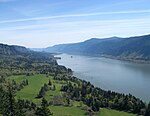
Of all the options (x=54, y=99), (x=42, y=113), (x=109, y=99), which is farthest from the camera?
(x=54, y=99)

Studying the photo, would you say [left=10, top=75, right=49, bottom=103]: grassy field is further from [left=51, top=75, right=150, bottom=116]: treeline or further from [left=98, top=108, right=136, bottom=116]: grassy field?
[left=98, top=108, right=136, bottom=116]: grassy field

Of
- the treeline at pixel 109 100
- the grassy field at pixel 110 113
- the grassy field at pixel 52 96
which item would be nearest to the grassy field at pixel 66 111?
the grassy field at pixel 52 96

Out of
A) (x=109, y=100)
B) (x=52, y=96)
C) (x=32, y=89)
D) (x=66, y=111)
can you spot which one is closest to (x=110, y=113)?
(x=109, y=100)

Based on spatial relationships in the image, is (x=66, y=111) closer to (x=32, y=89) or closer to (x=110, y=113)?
(x=110, y=113)

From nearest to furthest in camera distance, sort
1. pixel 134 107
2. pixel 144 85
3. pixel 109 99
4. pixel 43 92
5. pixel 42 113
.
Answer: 1. pixel 42 113
2. pixel 134 107
3. pixel 109 99
4. pixel 43 92
5. pixel 144 85

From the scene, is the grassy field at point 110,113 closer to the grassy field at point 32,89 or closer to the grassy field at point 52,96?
the grassy field at point 52,96

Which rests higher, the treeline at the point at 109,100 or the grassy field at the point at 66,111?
the treeline at the point at 109,100

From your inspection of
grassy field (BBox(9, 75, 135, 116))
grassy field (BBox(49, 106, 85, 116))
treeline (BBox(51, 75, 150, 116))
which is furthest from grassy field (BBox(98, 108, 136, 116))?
grassy field (BBox(49, 106, 85, 116))

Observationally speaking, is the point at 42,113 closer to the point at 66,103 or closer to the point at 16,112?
the point at 16,112

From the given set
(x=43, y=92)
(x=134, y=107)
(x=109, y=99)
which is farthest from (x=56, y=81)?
(x=134, y=107)

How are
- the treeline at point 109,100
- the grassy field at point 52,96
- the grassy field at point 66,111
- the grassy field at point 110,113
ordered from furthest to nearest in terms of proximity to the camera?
the treeline at point 109,100 → the grassy field at point 52,96 → the grassy field at point 66,111 → the grassy field at point 110,113

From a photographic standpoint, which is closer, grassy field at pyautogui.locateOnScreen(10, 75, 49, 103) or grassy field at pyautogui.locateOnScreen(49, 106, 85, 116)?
grassy field at pyautogui.locateOnScreen(49, 106, 85, 116)
